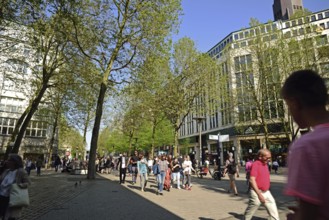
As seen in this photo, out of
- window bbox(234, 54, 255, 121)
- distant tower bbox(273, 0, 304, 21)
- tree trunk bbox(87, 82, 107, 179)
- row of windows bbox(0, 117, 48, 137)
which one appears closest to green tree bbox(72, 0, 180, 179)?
tree trunk bbox(87, 82, 107, 179)

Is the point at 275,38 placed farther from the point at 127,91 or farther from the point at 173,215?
the point at 173,215

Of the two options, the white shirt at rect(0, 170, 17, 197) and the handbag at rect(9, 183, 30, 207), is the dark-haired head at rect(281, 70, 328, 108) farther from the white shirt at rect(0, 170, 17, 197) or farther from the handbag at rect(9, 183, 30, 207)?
the white shirt at rect(0, 170, 17, 197)

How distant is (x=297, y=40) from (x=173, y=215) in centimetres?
2383

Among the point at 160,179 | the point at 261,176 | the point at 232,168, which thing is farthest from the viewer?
the point at 160,179

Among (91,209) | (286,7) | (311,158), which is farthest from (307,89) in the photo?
(286,7)

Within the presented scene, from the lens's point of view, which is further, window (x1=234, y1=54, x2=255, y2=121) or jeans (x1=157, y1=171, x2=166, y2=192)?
window (x1=234, y1=54, x2=255, y2=121)

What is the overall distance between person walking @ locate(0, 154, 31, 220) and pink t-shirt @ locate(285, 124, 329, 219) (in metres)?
5.35

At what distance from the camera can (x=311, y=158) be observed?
1354 millimetres

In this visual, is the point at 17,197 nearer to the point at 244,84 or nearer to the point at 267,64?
the point at 267,64

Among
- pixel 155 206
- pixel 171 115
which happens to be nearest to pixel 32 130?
pixel 171 115

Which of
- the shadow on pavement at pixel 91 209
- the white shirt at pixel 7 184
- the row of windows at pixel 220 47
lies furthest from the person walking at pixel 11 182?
the row of windows at pixel 220 47

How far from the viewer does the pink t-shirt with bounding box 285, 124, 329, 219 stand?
4.29 ft

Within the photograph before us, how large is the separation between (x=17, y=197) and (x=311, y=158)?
5.44 meters

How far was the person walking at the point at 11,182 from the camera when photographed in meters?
5.21
